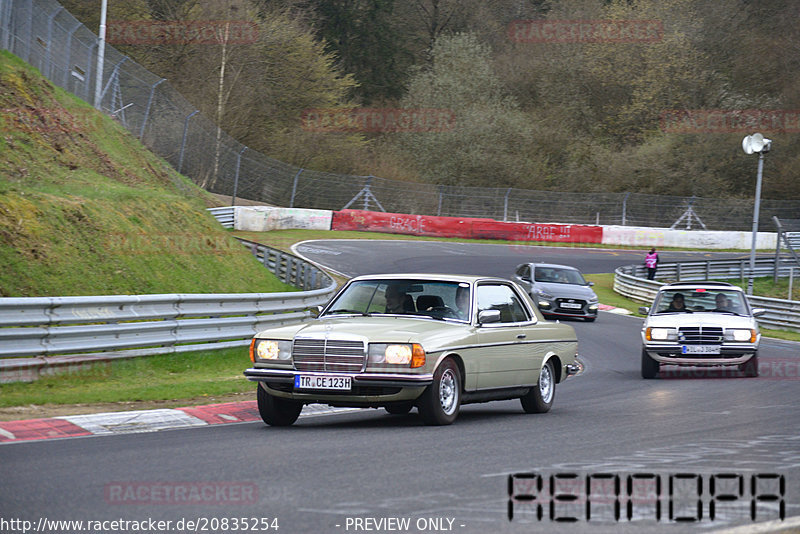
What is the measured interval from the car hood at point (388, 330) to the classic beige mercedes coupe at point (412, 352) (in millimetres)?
12

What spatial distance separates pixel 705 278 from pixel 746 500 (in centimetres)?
3490

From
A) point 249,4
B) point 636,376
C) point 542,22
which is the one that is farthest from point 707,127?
point 636,376

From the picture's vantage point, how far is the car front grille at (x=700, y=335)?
15680 millimetres

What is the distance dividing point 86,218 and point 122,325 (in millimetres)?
4702

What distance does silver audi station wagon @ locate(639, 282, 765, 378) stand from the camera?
51.5 ft

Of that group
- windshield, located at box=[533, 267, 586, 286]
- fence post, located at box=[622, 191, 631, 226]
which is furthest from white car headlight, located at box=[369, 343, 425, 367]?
fence post, located at box=[622, 191, 631, 226]

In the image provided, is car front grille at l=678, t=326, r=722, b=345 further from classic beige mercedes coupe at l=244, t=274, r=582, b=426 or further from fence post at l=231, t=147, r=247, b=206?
fence post at l=231, t=147, r=247, b=206

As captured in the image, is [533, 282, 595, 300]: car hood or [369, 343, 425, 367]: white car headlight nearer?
[369, 343, 425, 367]: white car headlight

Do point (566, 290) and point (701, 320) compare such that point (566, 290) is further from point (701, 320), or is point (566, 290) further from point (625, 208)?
point (625, 208)

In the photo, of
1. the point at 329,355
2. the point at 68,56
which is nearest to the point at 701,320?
the point at 329,355

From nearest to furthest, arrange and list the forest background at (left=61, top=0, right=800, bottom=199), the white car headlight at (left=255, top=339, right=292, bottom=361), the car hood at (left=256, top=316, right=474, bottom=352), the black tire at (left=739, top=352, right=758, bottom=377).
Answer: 1. the car hood at (left=256, top=316, right=474, bottom=352)
2. the white car headlight at (left=255, top=339, right=292, bottom=361)
3. the black tire at (left=739, top=352, right=758, bottom=377)
4. the forest background at (left=61, top=0, right=800, bottom=199)

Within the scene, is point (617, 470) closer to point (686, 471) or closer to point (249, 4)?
point (686, 471)

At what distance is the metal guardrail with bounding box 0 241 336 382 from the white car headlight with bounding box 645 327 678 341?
5.79 metres

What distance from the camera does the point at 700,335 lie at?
51.6 feet
